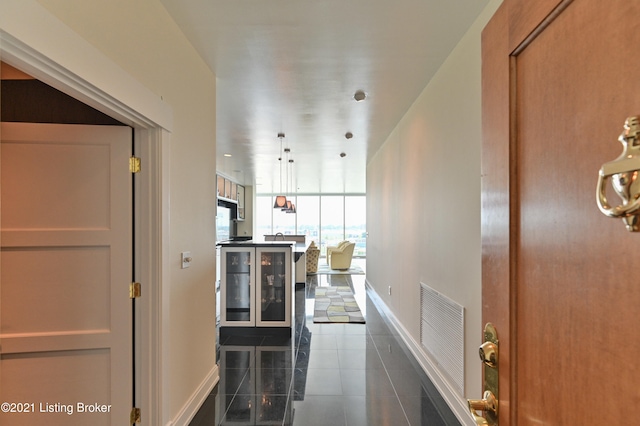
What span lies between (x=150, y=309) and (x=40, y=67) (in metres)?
1.31

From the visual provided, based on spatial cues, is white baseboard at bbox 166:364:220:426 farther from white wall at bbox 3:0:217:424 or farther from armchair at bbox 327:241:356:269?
armchair at bbox 327:241:356:269

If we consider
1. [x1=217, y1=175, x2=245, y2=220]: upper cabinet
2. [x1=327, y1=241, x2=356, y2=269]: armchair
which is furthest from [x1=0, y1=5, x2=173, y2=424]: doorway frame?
[x1=327, y1=241, x2=356, y2=269]: armchair

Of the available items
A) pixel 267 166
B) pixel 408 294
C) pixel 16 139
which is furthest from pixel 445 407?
pixel 267 166

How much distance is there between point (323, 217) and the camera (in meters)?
12.9

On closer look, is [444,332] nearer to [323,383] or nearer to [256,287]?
[323,383]

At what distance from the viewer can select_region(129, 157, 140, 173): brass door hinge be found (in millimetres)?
1876

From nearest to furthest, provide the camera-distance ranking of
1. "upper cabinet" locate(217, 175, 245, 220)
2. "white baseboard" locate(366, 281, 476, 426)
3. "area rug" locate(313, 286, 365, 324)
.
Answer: "white baseboard" locate(366, 281, 476, 426)
"area rug" locate(313, 286, 365, 324)
"upper cabinet" locate(217, 175, 245, 220)

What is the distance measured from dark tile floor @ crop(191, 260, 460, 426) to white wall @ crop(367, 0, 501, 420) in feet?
1.24

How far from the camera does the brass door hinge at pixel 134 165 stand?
1.88m

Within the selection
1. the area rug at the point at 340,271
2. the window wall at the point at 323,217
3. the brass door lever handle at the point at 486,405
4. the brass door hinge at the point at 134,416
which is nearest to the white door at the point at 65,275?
the brass door hinge at the point at 134,416

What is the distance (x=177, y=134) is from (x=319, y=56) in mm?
1227

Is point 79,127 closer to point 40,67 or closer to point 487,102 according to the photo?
point 40,67

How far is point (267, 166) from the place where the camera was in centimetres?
759

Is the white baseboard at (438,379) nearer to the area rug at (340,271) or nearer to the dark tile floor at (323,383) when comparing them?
the dark tile floor at (323,383)
